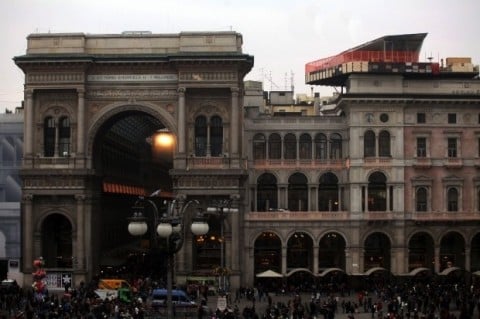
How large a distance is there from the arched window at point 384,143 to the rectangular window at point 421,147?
2.80m

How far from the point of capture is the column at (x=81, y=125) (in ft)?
255

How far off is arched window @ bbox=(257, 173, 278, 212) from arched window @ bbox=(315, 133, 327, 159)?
4.73m

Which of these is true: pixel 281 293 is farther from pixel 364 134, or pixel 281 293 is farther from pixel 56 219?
pixel 56 219

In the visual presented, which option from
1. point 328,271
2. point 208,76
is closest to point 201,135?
point 208,76

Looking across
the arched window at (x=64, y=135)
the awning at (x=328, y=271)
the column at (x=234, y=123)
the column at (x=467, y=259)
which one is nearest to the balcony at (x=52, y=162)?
the arched window at (x=64, y=135)

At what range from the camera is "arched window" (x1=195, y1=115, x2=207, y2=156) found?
78625mm

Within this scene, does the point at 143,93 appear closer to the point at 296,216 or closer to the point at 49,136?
the point at 49,136

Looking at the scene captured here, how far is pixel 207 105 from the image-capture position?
7850 cm

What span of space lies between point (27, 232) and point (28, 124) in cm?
963

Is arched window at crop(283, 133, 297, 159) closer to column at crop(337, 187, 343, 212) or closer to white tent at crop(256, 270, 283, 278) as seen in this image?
column at crop(337, 187, 343, 212)

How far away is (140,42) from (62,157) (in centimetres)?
1251

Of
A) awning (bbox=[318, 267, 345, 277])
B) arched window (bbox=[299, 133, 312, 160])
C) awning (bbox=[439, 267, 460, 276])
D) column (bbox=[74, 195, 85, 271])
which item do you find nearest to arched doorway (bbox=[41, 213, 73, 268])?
column (bbox=[74, 195, 85, 271])

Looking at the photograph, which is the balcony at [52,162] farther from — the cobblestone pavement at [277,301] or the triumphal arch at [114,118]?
the cobblestone pavement at [277,301]

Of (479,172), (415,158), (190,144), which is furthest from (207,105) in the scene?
(479,172)
